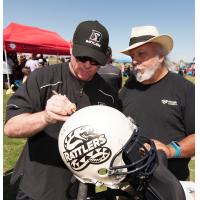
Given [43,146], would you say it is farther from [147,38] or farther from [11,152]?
[11,152]

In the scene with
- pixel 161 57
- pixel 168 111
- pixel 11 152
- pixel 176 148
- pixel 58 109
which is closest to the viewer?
pixel 58 109

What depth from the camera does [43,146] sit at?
8.53 feet

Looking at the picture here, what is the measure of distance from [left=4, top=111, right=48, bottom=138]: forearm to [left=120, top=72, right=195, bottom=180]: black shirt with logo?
1.29m

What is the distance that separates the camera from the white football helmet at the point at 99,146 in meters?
1.94

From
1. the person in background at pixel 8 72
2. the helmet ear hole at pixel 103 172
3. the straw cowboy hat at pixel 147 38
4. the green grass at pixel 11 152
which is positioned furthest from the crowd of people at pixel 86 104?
the person in background at pixel 8 72

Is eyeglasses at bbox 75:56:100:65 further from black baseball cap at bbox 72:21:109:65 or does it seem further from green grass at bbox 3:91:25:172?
green grass at bbox 3:91:25:172

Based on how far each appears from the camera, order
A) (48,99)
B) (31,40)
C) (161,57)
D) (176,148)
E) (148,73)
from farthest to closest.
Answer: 1. (31,40)
2. (161,57)
3. (148,73)
4. (176,148)
5. (48,99)

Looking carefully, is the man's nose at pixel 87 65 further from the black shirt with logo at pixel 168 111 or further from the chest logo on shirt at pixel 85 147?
the black shirt with logo at pixel 168 111

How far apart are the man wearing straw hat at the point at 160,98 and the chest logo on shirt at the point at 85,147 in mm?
1240

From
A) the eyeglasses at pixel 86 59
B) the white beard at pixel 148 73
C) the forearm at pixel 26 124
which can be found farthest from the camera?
the white beard at pixel 148 73

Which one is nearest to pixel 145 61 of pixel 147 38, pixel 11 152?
pixel 147 38

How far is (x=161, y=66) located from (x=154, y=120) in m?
0.60

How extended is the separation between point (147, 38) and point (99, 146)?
5.94ft

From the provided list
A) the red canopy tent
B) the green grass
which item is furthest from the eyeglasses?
the red canopy tent
